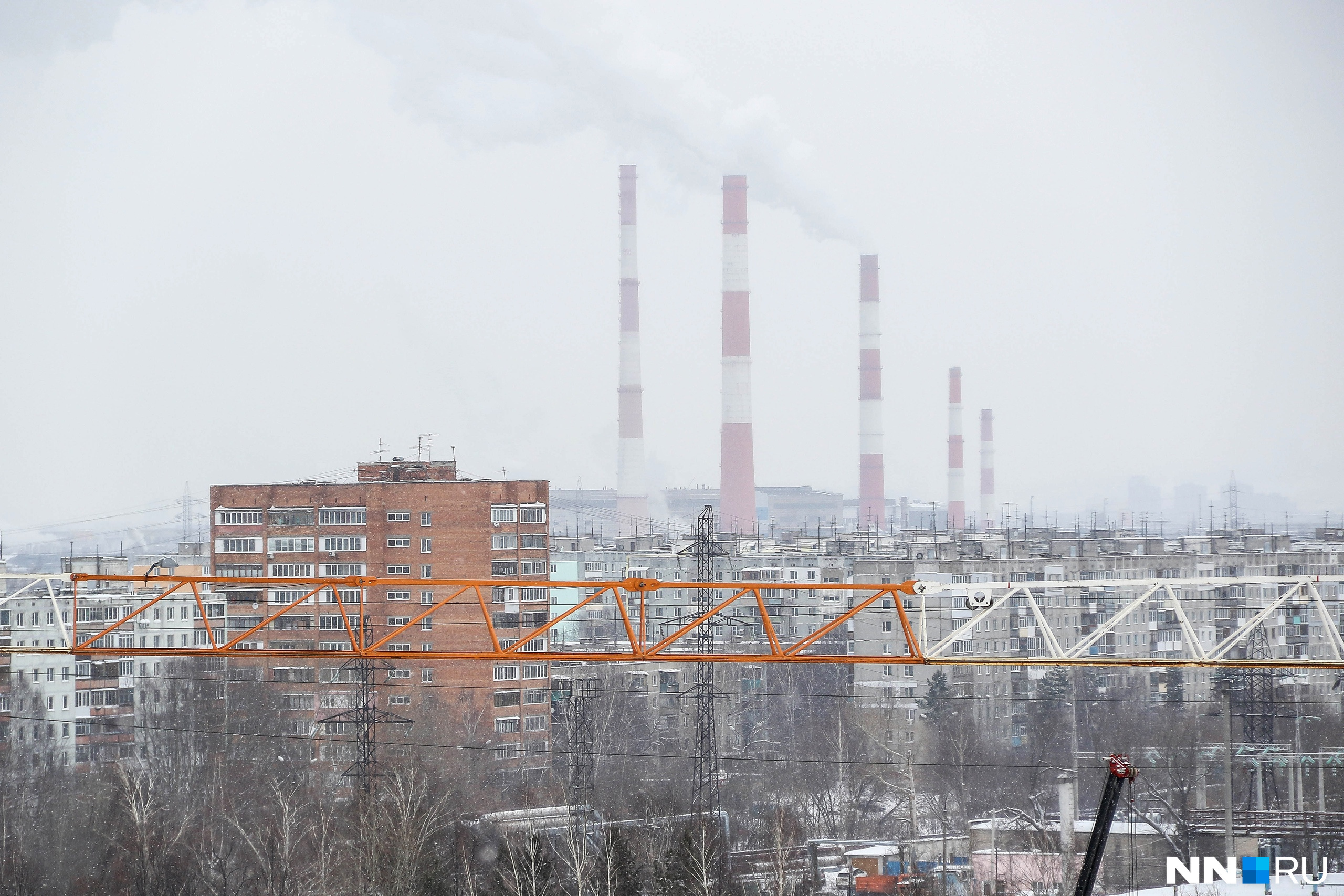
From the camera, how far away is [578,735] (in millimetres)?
18453

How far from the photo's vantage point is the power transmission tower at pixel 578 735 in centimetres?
1747

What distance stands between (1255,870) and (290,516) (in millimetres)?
16380

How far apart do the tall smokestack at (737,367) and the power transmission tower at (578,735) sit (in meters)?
25.9

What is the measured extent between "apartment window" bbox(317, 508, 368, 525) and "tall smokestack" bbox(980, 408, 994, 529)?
53474 millimetres

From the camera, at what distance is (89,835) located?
1884 centimetres

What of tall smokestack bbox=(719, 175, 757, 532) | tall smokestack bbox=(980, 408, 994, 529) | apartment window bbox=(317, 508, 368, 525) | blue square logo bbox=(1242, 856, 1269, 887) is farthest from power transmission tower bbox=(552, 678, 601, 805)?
→ tall smokestack bbox=(980, 408, 994, 529)

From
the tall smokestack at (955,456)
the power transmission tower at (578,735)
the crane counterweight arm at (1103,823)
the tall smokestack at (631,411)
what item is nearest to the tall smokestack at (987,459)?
the tall smokestack at (955,456)

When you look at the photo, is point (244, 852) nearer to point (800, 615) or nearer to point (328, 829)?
point (328, 829)

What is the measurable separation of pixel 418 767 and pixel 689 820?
466 centimetres

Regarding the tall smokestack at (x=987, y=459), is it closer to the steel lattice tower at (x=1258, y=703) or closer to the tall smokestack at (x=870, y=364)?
the tall smokestack at (x=870, y=364)

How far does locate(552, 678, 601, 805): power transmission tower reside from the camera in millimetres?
17469

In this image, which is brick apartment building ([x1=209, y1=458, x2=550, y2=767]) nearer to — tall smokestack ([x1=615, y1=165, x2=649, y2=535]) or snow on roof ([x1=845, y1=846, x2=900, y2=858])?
snow on roof ([x1=845, y1=846, x2=900, y2=858])

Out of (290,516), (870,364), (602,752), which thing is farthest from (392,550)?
(870,364)

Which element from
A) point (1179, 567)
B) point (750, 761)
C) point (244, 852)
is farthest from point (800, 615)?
point (244, 852)
